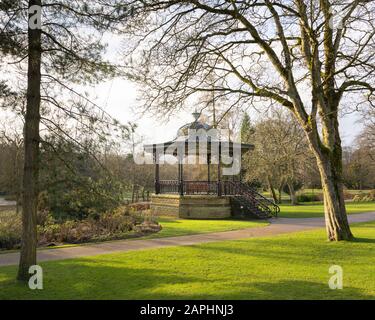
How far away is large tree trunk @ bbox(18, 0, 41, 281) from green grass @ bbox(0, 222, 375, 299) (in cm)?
63

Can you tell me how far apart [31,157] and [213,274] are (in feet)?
14.1

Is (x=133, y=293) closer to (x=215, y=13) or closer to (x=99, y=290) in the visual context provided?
(x=99, y=290)

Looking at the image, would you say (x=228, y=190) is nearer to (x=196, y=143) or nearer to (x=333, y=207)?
(x=196, y=143)

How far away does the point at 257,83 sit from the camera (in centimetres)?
1325

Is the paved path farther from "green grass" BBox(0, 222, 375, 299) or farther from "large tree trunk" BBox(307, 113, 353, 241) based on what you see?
"large tree trunk" BBox(307, 113, 353, 241)

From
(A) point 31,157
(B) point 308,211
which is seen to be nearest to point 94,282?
(A) point 31,157

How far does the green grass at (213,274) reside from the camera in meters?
6.70

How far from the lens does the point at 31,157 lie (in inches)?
306

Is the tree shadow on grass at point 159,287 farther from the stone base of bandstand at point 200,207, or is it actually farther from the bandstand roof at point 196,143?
the bandstand roof at point 196,143

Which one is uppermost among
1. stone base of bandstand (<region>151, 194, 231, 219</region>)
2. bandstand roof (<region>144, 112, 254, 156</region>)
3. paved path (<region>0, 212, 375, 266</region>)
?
bandstand roof (<region>144, 112, 254, 156</region>)

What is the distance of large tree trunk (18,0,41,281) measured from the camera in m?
7.74

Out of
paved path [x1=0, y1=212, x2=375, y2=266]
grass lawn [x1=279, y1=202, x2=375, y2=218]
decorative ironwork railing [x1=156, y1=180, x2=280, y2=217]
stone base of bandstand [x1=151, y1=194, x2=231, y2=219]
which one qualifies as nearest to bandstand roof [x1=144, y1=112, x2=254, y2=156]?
decorative ironwork railing [x1=156, y1=180, x2=280, y2=217]

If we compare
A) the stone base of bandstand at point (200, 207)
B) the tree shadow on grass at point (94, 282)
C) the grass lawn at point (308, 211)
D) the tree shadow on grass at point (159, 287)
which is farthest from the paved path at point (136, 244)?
the grass lawn at point (308, 211)
